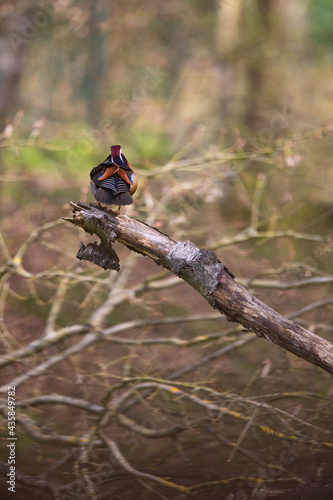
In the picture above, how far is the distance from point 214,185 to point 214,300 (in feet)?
6.06

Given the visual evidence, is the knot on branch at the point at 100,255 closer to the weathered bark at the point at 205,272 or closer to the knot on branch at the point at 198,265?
the weathered bark at the point at 205,272

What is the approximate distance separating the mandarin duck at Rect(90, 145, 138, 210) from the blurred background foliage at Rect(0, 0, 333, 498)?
1762 mm

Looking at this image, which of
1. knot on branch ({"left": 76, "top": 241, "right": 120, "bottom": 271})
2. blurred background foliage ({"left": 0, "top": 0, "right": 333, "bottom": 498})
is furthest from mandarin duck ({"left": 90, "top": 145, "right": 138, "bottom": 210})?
blurred background foliage ({"left": 0, "top": 0, "right": 333, "bottom": 498})

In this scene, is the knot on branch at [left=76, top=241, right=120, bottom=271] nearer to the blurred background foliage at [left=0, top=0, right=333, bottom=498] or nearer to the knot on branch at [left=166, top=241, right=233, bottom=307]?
the knot on branch at [left=166, top=241, right=233, bottom=307]

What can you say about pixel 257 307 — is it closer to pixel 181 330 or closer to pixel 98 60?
pixel 181 330

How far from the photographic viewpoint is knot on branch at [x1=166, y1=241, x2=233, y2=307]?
148 centimetres

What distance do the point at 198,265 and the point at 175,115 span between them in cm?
555

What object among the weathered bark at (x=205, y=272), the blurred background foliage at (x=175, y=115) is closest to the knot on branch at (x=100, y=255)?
the weathered bark at (x=205, y=272)

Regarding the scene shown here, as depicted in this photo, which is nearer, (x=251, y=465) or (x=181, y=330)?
(x=251, y=465)

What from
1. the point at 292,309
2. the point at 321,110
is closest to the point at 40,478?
the point at 292,309

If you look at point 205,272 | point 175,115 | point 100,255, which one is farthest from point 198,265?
point 175,115

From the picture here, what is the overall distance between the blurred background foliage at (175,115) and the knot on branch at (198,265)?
1.77 m

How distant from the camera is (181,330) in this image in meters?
4.09

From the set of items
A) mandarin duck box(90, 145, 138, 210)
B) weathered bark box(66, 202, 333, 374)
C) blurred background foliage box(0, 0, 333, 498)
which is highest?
blurred background foliage box(0, 0, 333, 498)
